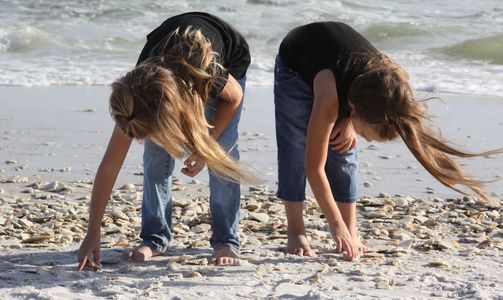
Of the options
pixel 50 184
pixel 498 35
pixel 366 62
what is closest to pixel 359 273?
pixel 366 62

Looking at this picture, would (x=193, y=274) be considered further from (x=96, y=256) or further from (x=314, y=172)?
(x=314, y=172)

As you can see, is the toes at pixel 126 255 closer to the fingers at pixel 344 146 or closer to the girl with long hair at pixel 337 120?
the girl with long hair at pixel 337 120

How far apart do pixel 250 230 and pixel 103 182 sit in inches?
44.5

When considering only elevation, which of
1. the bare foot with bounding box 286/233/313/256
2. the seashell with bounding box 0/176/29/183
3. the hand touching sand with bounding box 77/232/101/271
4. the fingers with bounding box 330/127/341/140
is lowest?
the seashell with bounding box 0/176/29/183

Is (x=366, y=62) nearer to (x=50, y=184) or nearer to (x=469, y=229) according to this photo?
(x=469, y=229)

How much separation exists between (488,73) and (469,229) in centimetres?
622

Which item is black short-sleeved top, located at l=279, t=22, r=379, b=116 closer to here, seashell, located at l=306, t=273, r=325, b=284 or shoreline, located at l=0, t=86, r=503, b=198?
seashell, located at l=306, t=273, r=325, b=284

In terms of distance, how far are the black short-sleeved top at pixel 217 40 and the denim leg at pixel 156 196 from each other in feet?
1.24

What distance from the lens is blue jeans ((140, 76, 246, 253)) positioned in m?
3.74

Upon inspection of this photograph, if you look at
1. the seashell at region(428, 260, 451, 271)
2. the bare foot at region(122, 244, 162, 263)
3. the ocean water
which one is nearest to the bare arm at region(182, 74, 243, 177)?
the bare foot at region(122, 244, 162, 263)

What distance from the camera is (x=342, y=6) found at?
1598 cm

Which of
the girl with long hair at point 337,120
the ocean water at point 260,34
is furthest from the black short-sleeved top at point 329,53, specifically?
the ocean water at point 260,34

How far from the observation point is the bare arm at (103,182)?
343cm

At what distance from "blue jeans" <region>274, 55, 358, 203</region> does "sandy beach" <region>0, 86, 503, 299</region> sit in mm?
260
